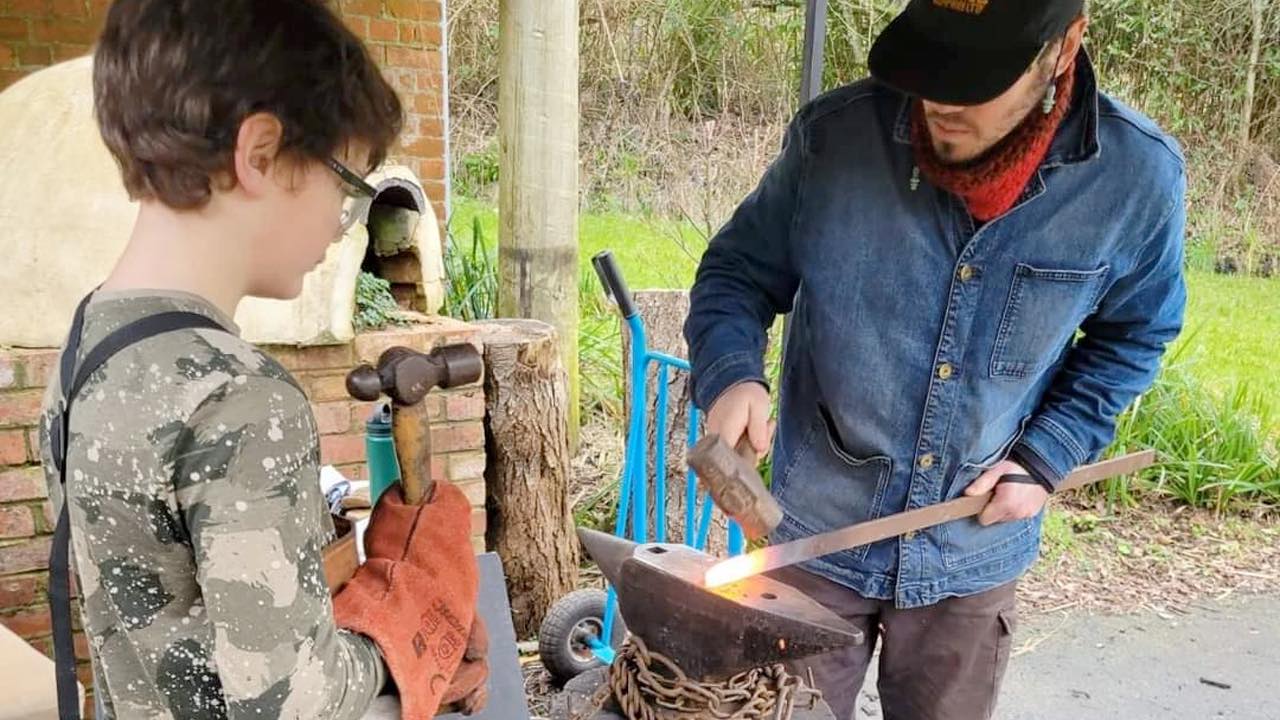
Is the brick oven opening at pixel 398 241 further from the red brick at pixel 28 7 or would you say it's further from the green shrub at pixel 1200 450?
the green shrub at pixel 1200 450

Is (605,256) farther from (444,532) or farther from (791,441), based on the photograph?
(444,532)

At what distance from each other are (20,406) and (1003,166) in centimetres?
268

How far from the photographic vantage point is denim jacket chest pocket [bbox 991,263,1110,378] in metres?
1.74

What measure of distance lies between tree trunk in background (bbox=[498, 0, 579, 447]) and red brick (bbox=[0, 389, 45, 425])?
186 cm

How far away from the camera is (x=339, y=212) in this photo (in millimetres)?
1164

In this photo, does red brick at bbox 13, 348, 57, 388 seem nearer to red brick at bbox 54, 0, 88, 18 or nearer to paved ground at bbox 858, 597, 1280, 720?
red brick at bbox 54, 0, 88, 18

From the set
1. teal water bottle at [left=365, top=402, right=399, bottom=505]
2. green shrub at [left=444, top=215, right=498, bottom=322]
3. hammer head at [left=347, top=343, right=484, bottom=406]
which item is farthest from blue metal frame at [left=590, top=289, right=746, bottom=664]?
green shrub at [left=444, top=215, right=498, bottom=322]

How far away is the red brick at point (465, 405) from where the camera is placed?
10.8 ft

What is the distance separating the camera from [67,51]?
13.3 feet

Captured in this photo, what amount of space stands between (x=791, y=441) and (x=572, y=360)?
2.59 metres

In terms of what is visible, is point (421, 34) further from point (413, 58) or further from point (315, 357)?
point (315, 357)

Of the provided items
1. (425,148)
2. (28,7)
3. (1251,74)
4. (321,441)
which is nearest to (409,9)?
(425,148)

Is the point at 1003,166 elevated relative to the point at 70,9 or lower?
lower

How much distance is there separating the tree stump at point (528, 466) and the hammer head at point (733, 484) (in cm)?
188
